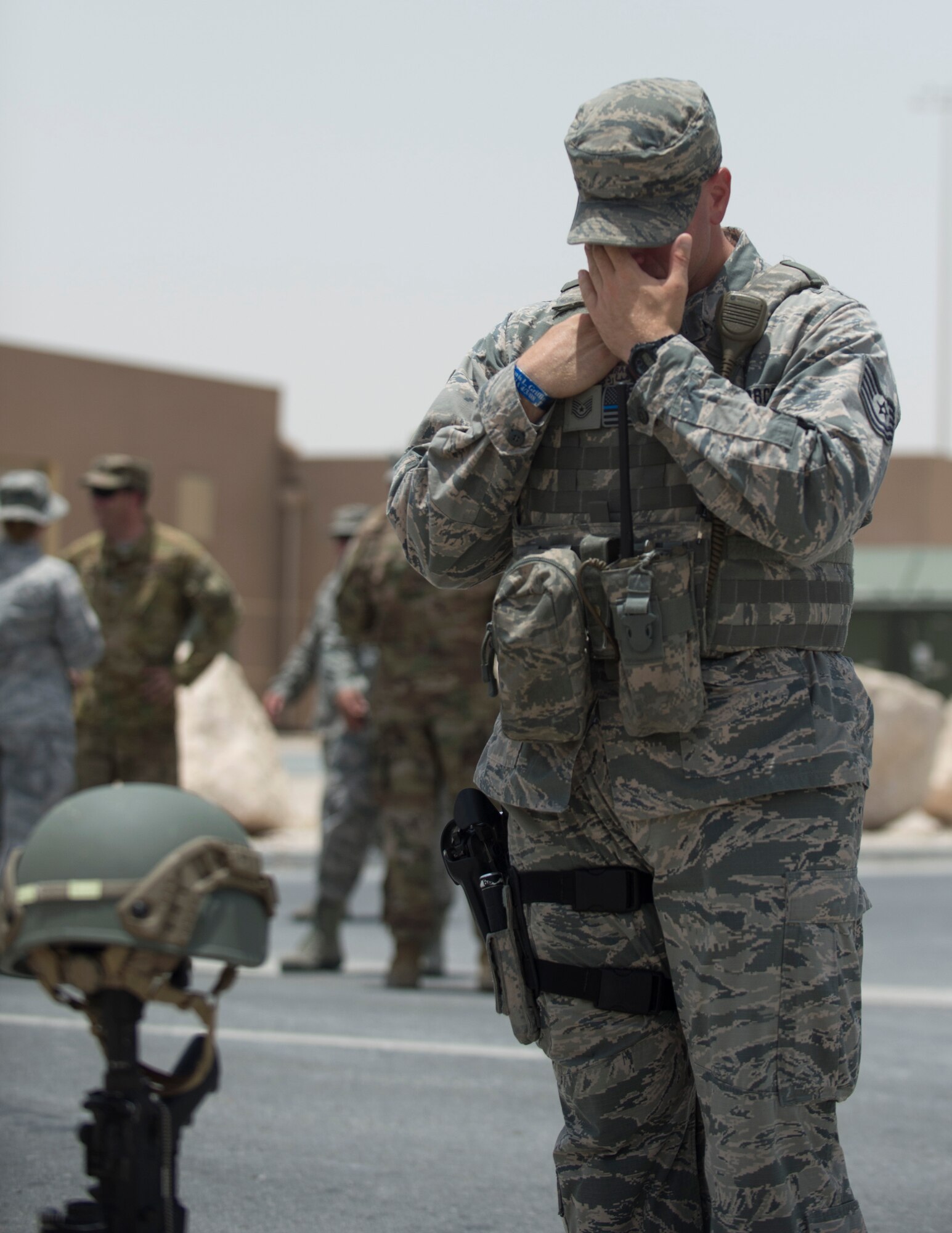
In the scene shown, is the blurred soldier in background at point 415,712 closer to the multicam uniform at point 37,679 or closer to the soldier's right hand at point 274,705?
the multicam uniform at point 37,679

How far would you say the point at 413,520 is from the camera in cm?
269

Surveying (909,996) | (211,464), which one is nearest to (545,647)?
(909,996)

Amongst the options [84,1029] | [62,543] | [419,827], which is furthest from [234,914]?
[62,543]

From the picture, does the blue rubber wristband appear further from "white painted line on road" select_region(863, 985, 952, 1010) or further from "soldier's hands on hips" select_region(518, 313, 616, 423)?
"white painted line on road" select_region(863, 985, 952, 1010)

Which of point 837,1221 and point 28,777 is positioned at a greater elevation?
point 837,1221

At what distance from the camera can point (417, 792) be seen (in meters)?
6.50

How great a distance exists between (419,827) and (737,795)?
4101 millimetres

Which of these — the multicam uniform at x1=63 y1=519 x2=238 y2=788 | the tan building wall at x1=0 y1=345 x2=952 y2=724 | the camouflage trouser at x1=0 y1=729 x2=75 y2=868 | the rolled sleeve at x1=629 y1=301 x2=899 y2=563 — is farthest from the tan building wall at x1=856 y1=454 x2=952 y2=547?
the rolled sleeve at x1=629 y1=301 x2=899 y2=563

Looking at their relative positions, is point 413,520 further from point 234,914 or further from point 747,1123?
point 747,1123

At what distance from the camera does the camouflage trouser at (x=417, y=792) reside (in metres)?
6.46

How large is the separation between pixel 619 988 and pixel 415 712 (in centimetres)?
404

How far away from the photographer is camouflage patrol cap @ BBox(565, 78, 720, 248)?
2.47 metres

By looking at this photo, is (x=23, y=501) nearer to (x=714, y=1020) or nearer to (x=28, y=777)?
(x=28, y=777)

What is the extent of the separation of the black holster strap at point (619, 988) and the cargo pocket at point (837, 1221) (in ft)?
1.17
